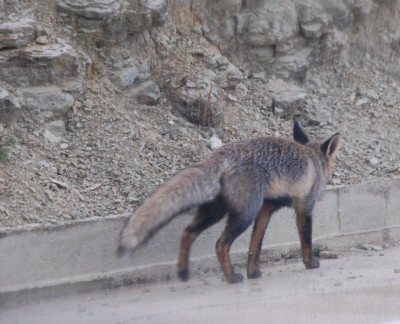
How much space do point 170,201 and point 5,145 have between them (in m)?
2.30

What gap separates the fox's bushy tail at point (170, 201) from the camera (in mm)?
8133

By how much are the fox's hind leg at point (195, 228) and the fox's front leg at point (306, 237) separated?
0.76 meters

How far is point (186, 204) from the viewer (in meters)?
8.41

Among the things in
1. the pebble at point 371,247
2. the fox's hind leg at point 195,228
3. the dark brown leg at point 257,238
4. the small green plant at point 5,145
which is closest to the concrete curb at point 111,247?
the pebble at point 371,247

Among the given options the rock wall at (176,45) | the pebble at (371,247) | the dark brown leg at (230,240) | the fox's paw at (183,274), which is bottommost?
the pebble at (371,247)

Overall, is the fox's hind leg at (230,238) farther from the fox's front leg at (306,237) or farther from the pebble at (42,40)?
the pebble at (42,40)

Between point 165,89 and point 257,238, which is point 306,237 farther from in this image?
point 165,89

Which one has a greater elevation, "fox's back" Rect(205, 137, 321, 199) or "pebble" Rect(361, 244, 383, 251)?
"fox's back" Rect(205, 137, 321, 199)

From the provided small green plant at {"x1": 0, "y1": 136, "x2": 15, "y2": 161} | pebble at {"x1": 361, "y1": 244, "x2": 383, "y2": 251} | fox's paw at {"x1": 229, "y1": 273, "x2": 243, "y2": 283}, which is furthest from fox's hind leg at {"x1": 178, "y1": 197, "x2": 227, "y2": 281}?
pebble at {"x1": 361, "y1": 244, "x2": 383, "y2": 251}

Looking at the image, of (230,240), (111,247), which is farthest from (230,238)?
(111,247)

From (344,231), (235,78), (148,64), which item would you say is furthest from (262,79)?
(344,231)

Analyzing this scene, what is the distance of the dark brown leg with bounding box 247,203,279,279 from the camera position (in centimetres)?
914

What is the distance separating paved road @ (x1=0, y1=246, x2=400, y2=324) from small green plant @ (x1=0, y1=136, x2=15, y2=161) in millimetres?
1810

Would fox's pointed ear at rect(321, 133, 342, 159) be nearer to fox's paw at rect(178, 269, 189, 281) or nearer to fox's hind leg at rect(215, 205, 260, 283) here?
fox's hind leg at rect(215, 205, 260, 283)
